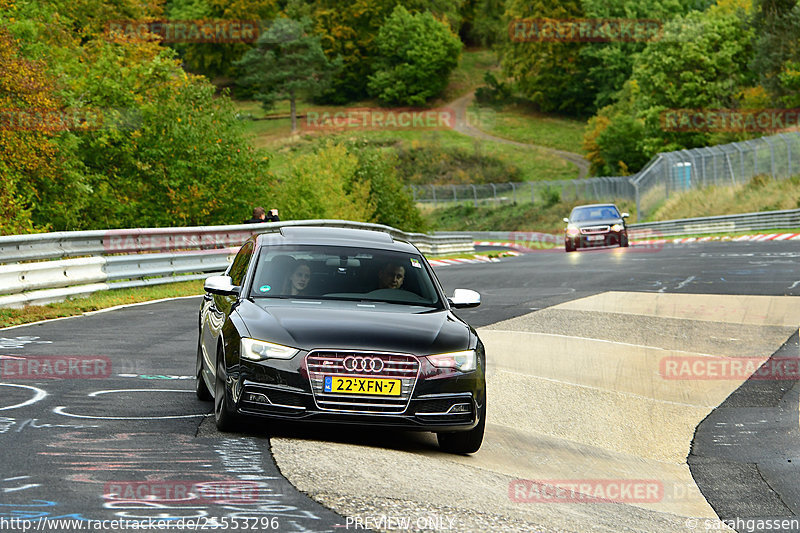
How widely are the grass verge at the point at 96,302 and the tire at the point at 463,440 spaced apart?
28.5ft

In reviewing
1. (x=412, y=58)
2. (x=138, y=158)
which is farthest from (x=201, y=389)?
(x=412, y=58)

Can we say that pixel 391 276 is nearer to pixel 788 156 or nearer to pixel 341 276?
pixel 341 276

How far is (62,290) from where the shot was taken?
18.6 metres

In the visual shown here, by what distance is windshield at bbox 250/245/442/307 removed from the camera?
923cm

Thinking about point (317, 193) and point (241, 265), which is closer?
point (241, 265)

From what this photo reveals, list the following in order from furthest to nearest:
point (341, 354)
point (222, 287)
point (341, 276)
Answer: point (341, 276), point (222, 287), point (341, 354)

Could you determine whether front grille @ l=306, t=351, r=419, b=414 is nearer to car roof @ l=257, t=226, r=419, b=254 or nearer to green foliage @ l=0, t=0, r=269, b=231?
car roof @ l=257, t=226, r=419, b=254

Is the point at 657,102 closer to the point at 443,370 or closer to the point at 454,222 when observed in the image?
the point at 454,222

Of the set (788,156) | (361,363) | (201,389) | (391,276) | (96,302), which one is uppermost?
(391,276)

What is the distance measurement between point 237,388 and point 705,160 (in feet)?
181

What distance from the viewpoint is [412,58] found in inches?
5586

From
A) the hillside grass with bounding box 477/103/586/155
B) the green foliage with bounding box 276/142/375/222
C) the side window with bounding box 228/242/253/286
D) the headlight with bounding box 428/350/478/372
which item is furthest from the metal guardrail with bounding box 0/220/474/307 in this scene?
the hillside grass with bounding box 477/103/586/155

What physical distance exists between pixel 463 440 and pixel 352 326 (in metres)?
1.25

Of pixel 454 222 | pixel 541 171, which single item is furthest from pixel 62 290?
pixel 541 171
